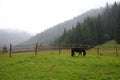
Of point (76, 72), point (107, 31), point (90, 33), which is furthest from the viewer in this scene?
point (107, 31)

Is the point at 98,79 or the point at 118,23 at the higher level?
the point at 118,23

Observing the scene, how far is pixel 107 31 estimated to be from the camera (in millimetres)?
116250

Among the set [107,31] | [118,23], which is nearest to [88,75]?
[118,23]

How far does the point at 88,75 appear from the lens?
18.7 metres

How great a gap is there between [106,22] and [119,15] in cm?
1837

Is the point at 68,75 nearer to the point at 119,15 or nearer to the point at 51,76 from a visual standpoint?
the point at 51,76

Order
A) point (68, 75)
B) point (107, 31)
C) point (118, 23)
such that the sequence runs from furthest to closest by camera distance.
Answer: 1. point (107, 31)
2. point (118, 23)
3. point (68, 75)

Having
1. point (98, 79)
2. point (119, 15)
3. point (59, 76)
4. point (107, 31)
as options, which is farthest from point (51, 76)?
point (107, 31)

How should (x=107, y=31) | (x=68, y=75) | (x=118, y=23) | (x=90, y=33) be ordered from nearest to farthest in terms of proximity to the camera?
(x=68, y=75) → (x=118, y=23) → (x=90, y=33) → (x=107, y=31)

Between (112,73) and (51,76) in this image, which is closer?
(51,76)

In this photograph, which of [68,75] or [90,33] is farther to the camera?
[90,33]

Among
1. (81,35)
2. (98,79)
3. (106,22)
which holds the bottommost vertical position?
(98,79)

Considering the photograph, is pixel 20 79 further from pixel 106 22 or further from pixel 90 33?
pixel 106 22

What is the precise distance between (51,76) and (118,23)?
279 feet
